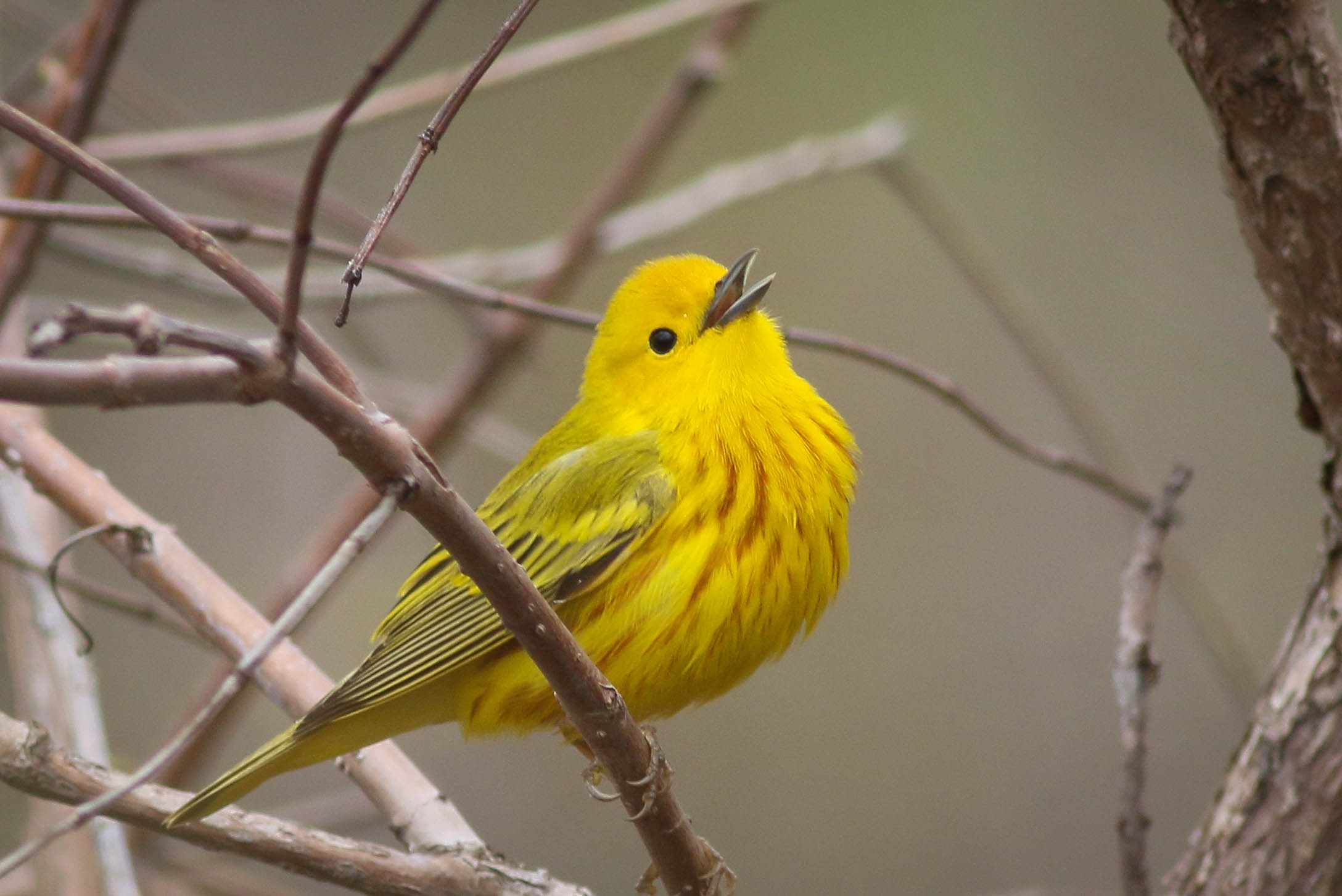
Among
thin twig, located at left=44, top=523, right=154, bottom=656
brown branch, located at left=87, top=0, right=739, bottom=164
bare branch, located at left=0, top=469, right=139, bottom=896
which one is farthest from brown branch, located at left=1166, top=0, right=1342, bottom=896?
bare branch, located at left=0, top=469, right=139, bottom=896

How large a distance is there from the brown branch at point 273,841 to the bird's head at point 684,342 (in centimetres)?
111

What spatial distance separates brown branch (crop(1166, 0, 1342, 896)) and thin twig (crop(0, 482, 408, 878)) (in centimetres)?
141

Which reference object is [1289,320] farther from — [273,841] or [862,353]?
[273,841]

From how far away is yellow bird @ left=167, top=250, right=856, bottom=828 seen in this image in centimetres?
260

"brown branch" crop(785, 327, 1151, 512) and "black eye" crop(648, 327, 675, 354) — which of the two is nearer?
"brown branch" crop(785, 327, 1151, 512)

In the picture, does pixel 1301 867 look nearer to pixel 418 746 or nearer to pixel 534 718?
pixel 534 718

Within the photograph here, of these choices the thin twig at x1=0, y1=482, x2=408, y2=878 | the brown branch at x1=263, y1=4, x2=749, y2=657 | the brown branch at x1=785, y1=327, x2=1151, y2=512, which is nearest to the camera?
the thin twig at x1=0, y1=482, x2=408, y2=878

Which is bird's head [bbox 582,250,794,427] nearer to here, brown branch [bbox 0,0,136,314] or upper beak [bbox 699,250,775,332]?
upper beak [bbox 699,250,775,332]

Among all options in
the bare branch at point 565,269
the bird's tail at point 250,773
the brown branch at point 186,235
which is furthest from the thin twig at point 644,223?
the brown branch at point 186,235

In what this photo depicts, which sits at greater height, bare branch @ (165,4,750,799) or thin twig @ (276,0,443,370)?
bare branch @ (165,4,750,799)

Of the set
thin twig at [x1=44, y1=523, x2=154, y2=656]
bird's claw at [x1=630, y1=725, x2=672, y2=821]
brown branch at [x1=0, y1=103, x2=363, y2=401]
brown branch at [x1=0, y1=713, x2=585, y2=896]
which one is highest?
thin twig at [x1=44, y1=523, x2=154, y2=656]

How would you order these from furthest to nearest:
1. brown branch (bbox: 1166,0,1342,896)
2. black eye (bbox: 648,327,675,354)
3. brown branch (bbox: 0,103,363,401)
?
black eye (bbox: 648,327,675,354)
brown branch (bbox: 1166,0,1342,896)
brown branch (bbox: 0,103,363,401)

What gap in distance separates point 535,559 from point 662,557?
311 millimetres

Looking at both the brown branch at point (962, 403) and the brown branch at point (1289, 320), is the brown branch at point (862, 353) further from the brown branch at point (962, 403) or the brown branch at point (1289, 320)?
the brown branch at point (1289, 320)
